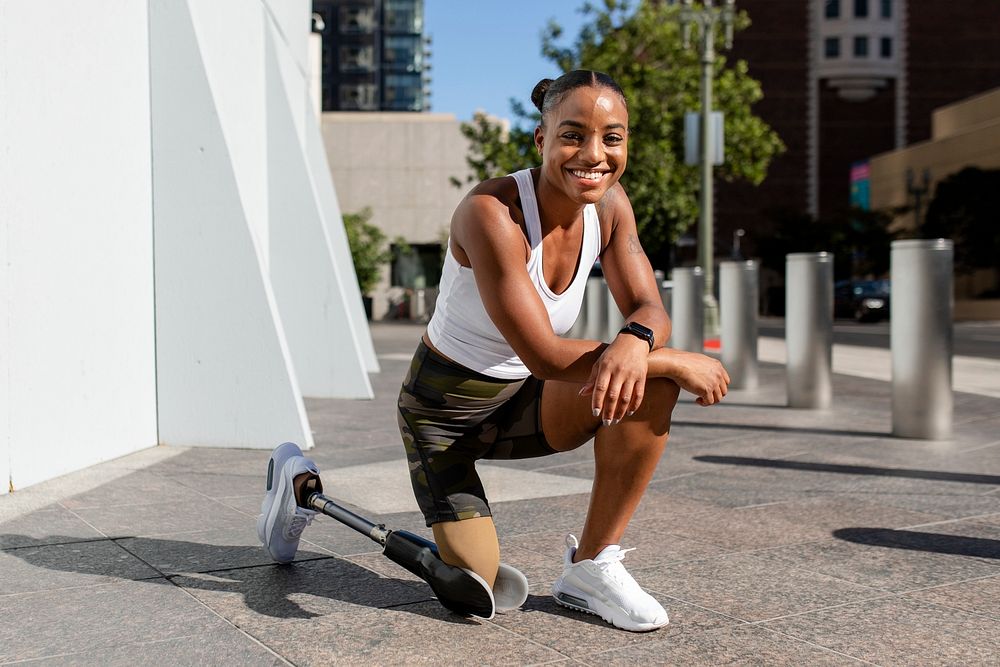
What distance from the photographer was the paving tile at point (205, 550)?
388 centimetres

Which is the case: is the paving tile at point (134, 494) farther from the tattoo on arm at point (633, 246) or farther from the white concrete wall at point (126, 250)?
the tattoo on arm at point (633, 246)

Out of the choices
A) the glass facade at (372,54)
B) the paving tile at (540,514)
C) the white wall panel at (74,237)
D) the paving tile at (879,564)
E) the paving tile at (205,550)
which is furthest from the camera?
the glass facade at (372,54)

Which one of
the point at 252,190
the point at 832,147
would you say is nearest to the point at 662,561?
the point at 252,190

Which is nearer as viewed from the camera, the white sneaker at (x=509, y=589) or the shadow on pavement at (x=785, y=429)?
the white sneaker at (x=509, y=589)

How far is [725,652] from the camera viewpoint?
2953 mm

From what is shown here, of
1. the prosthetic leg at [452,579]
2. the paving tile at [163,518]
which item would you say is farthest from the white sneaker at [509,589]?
the paving tile at [163,518]

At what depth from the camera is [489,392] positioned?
132 inches

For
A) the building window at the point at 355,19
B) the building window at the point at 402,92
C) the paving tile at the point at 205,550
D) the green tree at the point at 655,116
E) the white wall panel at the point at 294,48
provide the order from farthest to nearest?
the building window at the point at 402,92 < the building window at the point at 355,19 < the green tree at the point at 655,116 < the white wall panel at the point at 294,48 < the paving tile at the point at 205,550

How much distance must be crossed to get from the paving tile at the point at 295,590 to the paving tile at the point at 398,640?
0.09 metres

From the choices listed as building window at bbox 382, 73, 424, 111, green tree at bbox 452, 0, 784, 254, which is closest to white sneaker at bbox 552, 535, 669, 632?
green tree at bbox 452, 0, 784, 254

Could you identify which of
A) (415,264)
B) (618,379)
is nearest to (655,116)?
(415,264)

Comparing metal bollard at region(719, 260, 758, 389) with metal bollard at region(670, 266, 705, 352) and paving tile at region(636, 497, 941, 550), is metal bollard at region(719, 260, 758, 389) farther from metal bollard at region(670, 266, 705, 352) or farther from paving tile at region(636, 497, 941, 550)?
paving tile at region(636, 497, 941, 550)

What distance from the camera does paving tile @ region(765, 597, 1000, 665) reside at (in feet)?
9.62

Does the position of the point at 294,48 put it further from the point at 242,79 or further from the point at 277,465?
the point at 277,465
